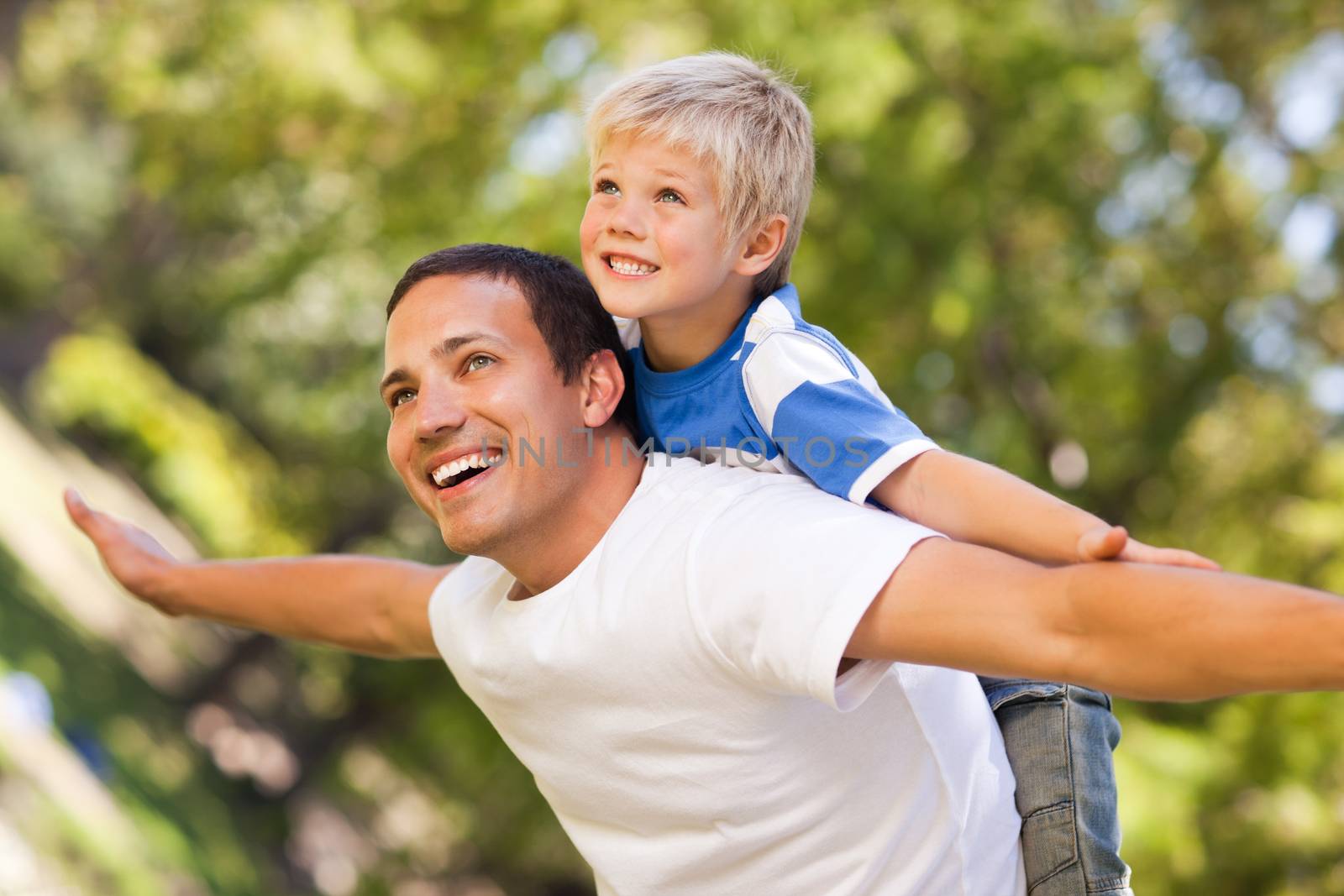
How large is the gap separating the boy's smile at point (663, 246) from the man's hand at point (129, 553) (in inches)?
51.2

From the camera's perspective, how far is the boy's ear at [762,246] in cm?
231

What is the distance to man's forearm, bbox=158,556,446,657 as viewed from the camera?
8.57 ft

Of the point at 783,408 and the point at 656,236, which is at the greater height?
the point at 656,236

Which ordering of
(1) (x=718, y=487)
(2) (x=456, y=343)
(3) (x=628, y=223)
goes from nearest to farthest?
(1) (x=718, y=487)
(2) (x=456, y=343)
(3) (x=628, y=223)

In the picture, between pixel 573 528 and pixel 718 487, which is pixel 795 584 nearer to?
pixel 718 487

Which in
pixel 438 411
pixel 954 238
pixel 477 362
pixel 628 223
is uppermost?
pixel 954 238

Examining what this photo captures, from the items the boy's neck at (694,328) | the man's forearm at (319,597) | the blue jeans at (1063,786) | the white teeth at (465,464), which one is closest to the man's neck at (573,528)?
the white teeth at (465,464)

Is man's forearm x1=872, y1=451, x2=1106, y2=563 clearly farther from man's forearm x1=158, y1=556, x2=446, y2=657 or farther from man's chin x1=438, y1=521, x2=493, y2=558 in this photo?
man's forearm x1=158, y1=556, x2=446, y2=657

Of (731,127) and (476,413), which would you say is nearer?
(476,413)

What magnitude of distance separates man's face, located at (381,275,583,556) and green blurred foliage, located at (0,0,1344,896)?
257cm

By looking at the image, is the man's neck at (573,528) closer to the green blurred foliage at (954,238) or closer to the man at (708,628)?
the man at (708,628)

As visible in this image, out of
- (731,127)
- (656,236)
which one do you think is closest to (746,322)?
(656,236)

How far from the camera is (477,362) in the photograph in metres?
2.14

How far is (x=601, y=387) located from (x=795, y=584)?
2.35 ft
